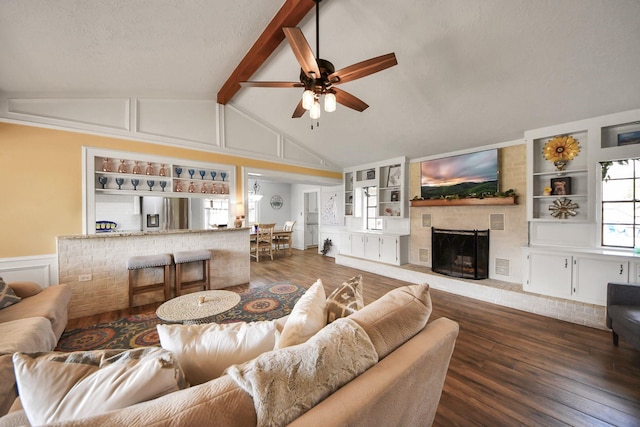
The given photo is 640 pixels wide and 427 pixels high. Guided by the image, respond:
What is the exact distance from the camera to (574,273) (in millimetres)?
2818

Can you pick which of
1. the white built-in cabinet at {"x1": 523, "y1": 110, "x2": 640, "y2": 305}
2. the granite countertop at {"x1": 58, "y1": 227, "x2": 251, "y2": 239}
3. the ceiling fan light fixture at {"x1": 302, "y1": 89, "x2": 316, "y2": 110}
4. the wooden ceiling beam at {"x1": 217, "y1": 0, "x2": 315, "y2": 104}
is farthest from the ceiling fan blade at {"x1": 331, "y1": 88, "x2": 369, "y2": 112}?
the granite countertop at {"x1": 58, "y1": 227, "x2": 251, "y2": 239}

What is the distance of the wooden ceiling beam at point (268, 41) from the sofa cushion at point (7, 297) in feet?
11.2

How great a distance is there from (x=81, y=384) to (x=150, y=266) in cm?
309

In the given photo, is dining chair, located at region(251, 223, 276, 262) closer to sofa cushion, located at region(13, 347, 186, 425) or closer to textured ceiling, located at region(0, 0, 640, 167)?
textured ceiling, located at region(0, 0, 640, 167)

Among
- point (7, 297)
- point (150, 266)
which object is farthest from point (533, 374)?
point (7, 297)

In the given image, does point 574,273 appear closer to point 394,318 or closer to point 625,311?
point 625,311

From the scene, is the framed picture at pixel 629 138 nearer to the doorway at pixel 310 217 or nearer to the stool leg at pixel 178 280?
the stool leg at pixel 178 280

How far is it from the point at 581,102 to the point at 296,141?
14.6ft

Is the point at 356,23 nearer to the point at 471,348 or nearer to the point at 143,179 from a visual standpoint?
the point at 471,348

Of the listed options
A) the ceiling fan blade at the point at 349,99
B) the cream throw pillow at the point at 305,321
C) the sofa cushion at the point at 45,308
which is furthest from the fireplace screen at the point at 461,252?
the sofa cushion at the point at 45,308

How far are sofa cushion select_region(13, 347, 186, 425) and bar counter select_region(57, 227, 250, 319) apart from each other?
3151 mm

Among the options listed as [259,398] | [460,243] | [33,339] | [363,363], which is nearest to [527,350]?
[460,243]

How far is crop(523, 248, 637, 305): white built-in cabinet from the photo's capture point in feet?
8.52

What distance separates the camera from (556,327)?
261 centimetres
